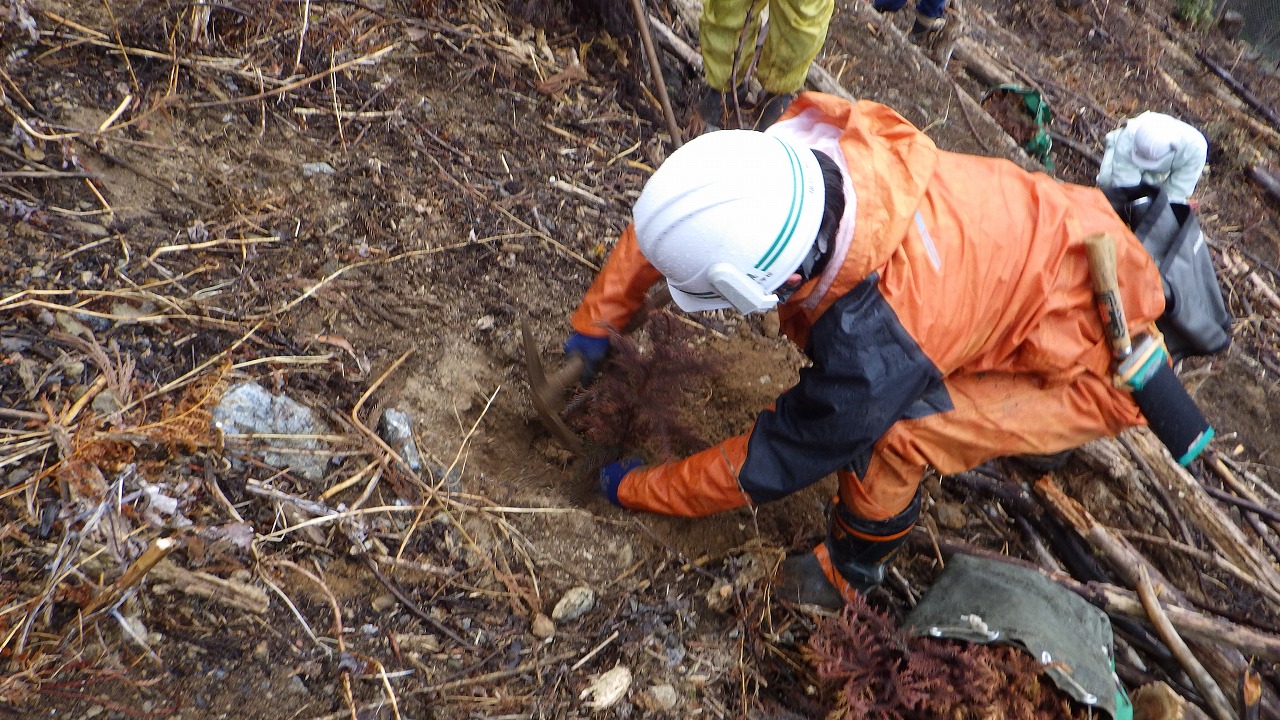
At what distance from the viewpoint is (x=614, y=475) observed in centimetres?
296

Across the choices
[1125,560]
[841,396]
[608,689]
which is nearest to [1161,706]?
[1125,560]

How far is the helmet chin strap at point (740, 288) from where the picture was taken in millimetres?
2119

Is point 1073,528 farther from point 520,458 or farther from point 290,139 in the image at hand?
point 290,139

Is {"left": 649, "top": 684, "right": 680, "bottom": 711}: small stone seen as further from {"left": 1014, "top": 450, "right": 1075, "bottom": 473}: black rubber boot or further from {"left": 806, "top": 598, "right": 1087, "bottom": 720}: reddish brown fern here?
{"left": 1014, "top": 450, "right": 1075, "bottom": 473}: black rubber boot

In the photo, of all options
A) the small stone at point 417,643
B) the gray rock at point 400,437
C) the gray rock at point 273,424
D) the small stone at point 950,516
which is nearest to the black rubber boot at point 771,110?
the small stone at point 950,516

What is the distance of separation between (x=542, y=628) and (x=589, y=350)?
1002 mm

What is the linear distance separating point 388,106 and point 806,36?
2242 millimetres

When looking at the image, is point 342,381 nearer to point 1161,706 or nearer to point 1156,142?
point 1161,706

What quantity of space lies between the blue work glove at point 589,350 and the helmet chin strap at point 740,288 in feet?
2.84

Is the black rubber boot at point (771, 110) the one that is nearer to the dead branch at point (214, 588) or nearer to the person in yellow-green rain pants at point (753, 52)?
the person in yellow-green rain pants at point (753, 52)

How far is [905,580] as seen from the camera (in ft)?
10.1

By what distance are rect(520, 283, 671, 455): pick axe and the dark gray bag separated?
1.69 metres

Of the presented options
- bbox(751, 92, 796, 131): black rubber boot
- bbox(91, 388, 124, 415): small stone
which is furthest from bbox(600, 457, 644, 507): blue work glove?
bbox(751, 92, 796, 131): black rubber boot

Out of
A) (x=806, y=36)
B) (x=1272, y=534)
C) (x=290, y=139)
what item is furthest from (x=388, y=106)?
(x=1272, y=534)
